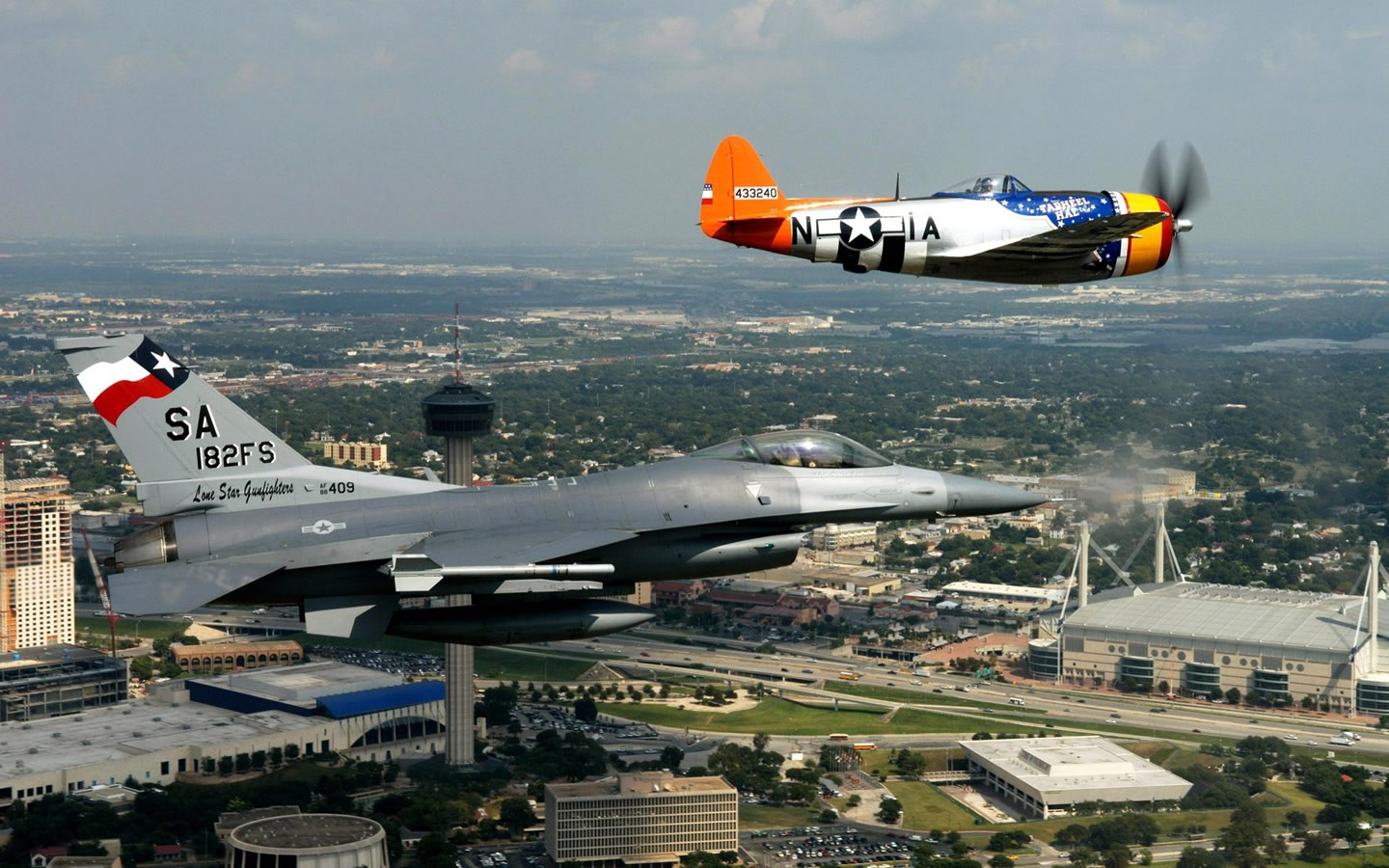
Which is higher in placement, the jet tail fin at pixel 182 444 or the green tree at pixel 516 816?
the jet tail fin at pixel 182 444

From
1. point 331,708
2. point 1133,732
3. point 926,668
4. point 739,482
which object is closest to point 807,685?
point 926,668

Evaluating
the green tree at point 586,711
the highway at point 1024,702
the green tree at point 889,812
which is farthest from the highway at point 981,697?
the green tree at point 889,812

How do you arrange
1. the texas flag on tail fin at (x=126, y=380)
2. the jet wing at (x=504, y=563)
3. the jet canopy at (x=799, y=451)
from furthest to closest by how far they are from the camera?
1. the jet canopy at (x=799, y=451)
2. the texas flag on tail fin at (x=126, y=380)
3. the jet wing at (x=504, y=563)

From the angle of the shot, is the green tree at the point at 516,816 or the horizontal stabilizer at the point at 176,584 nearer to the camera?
the horizontal stabilizer at the point at 176,584

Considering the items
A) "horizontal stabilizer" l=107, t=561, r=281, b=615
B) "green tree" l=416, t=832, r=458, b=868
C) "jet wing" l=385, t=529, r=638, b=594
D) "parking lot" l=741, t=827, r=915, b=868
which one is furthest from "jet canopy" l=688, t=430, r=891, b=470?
"parking lot" l=741, t=827, r=915, b=868

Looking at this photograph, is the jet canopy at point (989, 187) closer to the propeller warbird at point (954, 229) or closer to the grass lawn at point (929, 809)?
the propeller warbird at point (954, 229)

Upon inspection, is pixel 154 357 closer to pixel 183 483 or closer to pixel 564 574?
pixel 183 483

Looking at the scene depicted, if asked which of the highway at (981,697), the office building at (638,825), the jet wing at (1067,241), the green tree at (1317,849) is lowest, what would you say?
the highway at (981,697)
